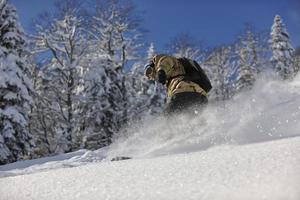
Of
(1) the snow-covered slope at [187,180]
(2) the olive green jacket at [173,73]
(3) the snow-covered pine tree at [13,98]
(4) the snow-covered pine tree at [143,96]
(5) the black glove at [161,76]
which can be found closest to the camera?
(1) the snow-covered slope at [187,180]

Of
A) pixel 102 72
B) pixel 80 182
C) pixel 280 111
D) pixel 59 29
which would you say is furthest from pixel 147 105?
pixel 80 182

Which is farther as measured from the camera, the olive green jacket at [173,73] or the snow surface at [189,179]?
the olive green jacket at [173,73]

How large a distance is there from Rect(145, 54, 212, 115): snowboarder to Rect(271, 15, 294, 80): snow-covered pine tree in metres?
35.2

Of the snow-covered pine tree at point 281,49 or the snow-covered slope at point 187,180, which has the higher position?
the snow-covered pine tree at point 281,49

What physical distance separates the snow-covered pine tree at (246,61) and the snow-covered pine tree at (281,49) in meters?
1.68

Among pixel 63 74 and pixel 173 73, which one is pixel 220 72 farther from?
pixel 173 73

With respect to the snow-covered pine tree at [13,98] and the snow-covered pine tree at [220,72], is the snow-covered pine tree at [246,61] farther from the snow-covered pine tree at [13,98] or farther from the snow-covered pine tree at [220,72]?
the snow-covered pine tree at [13,98]

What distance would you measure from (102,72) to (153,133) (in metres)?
19.9

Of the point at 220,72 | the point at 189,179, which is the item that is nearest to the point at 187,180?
the point at 189,179

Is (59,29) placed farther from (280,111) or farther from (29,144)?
(280,111)

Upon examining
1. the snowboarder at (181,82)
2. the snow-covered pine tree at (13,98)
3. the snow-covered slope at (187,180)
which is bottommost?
the snow-covered slope at (187,180)

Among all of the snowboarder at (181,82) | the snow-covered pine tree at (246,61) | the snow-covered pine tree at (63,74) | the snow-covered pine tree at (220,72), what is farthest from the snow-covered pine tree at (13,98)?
the snow-covered pine tree at (246,61)

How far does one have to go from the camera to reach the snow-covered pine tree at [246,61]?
139ft

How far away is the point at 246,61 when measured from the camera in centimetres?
4350
